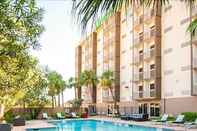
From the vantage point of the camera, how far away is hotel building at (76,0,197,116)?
108 feet

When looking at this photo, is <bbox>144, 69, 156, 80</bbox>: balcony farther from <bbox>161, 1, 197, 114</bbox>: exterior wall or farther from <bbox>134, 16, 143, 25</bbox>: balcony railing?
<bbox>134, 16, 143, 25</bbox>: balcony railing

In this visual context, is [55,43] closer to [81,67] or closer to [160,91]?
[160,91]

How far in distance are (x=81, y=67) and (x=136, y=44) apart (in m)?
27.3

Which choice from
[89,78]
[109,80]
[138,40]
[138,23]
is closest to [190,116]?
[138,40]

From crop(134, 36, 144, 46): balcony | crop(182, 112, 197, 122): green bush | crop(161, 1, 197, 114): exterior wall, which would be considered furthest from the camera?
crop(134, 36, 144, 46): balcony

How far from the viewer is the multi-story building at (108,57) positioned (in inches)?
2021

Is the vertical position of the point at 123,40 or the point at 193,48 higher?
the point at 123,40

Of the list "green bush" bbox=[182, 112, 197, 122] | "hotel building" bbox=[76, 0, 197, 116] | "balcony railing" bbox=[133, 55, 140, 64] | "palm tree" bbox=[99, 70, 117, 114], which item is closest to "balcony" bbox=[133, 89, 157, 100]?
"hotel building" bbox=[76, 0, 197, 116]

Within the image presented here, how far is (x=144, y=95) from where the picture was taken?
41406mm

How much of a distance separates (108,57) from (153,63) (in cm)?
1513

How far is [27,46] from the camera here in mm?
5531

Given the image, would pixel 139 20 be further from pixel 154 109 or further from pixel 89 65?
pixel 89 65

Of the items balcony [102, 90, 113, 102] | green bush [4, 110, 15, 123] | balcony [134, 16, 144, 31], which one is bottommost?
green bush [4, 110, 15, 123]

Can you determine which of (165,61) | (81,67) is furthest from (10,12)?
(81,67)
